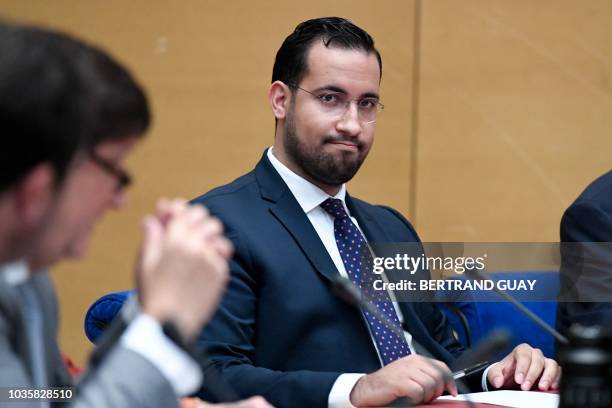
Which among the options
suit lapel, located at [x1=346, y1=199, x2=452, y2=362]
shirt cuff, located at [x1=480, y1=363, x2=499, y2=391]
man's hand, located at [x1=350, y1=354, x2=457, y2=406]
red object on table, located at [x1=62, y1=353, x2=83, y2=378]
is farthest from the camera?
suit lapel, located at [x1=346, y1=199, x2=452, y2=362]

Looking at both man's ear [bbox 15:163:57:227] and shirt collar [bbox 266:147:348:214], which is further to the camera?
shirt collar [bbox 266:147:348:214]

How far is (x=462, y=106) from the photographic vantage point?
14.3 ft

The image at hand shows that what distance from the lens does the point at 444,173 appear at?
4.37 meters

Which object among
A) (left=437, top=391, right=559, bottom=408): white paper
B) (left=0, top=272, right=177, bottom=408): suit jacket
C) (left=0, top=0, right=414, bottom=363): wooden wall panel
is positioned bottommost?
(left=0, top=272, right=177, bottom=408): suit jacket

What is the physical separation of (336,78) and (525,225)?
206cm

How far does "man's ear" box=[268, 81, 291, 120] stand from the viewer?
2.65 meters

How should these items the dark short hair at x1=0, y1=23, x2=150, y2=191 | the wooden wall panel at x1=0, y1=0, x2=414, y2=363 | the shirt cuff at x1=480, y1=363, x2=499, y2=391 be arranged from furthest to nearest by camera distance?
the wooden wall panel at x1=0, y1=0, x2=414, y2=363, the shirt cuff at x1=480, y1=363, x2=499, y2=391, the dark short hair at x1=0, y1=23, x2=150, y2=191

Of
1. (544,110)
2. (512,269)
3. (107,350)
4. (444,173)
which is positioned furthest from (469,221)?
(107,350)

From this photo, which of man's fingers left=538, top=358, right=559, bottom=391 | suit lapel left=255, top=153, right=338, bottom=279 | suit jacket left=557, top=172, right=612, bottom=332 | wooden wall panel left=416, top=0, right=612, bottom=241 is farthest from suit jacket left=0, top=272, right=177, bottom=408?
wooden wall panel left=416, top=0, right=612, bottom=241

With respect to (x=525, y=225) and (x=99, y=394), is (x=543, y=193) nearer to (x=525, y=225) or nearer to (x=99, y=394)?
(x=525, y=225)

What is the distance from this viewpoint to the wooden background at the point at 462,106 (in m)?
4.17

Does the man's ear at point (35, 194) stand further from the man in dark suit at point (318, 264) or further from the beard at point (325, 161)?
the beard at point (325, 161)

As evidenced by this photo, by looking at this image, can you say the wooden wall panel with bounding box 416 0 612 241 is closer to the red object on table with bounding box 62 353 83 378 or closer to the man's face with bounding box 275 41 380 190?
the man's face with bounding box 275 41 380 190

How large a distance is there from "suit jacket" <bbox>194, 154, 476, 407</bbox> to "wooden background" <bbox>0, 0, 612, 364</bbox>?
1761 mm
